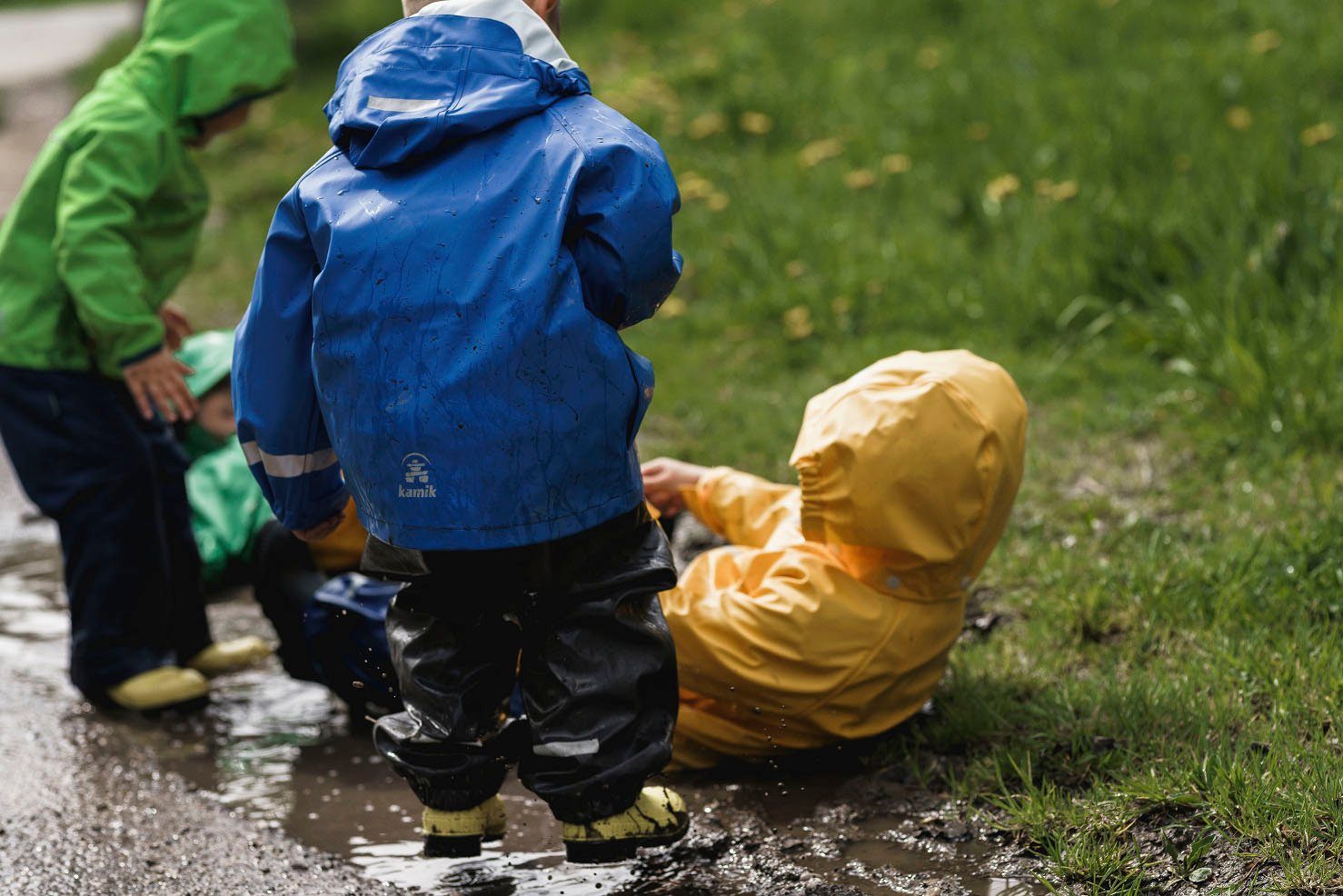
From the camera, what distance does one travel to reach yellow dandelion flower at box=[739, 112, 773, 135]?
272 inches

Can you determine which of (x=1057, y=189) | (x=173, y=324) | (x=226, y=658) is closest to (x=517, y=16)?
(x=173, y=324)

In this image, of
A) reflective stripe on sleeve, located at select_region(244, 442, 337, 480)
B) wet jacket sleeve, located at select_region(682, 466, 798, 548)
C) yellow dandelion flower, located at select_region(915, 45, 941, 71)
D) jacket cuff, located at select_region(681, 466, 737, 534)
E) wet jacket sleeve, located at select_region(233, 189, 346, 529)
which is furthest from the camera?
yellow dandelion flower, located at select_region(915, 45, 941, 71)

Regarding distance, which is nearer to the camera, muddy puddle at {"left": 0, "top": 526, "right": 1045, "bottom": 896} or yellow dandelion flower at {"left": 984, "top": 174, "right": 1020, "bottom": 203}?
muddy puddle at {"left": 0, "top": 526, "right": 1045, "bottom": 896}

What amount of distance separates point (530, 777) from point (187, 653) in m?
1.72

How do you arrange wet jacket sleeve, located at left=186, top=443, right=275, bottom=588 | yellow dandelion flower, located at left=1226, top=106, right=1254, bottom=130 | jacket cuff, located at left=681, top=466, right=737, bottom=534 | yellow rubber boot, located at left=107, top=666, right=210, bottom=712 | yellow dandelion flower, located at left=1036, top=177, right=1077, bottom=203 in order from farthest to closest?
yellow dandelion flower, located at left=1226, top=106, right=1254, bottom=130 → yellow dandelion flower, located at left=1036, top=177, right=1077, bottom=203 → wet jacket sleeve, located at left=186, top=443, right=275, bottom=588 → yellow rubber boot, located at left=107, top=666, right=210, bottom=712 → jacket cuff, located at left=681, top=466, right=737, bottom=534

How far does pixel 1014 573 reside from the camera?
3602mm

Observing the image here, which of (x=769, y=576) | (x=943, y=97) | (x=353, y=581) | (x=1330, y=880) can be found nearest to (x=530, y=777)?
(x=769, y=576)

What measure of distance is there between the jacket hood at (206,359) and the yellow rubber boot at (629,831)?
93.2 inches

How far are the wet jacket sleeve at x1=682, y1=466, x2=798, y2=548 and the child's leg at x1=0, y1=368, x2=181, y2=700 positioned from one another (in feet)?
4.54

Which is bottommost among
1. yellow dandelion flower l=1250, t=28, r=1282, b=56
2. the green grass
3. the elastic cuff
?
the green grass

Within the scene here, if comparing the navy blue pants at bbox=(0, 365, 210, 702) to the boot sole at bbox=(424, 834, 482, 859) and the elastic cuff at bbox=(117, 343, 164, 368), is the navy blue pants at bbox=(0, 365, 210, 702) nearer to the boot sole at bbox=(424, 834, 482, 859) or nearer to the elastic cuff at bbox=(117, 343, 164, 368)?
the elastic cuff at bbox=(117, 343, 164, 368)

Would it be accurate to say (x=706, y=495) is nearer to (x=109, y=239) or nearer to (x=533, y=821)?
(x=533, y=821)

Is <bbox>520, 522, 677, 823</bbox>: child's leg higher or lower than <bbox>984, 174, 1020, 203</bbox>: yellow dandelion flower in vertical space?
higher

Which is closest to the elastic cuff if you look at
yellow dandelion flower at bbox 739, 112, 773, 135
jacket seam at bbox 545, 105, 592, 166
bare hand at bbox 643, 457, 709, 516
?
bare hand at bbox 643, 457, 709, 516
